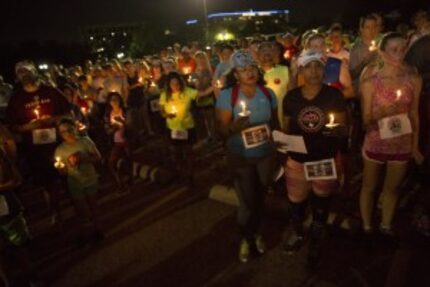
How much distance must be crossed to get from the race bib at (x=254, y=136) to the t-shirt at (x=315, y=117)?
314mm

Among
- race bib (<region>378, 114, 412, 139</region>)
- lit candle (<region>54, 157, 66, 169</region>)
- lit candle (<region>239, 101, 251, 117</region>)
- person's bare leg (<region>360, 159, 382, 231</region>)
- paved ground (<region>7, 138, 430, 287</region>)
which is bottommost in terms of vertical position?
paved ground (<region>7, 138, 430, 287</region>)

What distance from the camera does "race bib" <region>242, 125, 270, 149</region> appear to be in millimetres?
4617

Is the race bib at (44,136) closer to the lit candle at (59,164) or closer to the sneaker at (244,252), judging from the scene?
the lit candle at (59,164)

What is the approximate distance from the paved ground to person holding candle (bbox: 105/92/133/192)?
59 centimetres

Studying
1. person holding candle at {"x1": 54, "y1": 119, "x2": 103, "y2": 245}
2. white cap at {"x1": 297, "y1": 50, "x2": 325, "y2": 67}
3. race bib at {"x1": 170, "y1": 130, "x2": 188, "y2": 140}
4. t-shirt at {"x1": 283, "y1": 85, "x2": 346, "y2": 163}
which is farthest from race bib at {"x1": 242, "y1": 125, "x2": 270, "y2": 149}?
race bib at {"x1": 170, "y1": 130, "x2": 188, "y2": 140}

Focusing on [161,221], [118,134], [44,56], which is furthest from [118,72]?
[44,56]

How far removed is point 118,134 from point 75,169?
2.05 m

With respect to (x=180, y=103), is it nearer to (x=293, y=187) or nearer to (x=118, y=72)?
(x=293, y=187)

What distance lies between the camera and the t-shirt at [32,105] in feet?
20.2

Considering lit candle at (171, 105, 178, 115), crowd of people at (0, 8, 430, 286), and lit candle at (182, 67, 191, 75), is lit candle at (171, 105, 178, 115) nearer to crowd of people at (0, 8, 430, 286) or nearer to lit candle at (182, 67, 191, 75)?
crowd of people at (0, 8, 430, 286)

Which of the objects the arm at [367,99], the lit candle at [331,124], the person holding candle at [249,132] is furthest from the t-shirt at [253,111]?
the arm at [367,99]

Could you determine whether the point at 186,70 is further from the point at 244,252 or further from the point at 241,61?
the point at 244,252

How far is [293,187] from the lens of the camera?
468 cm

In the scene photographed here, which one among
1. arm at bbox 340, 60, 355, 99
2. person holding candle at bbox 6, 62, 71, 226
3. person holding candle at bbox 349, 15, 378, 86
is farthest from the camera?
person holding candle at bbox 349, 15, 378, 86
